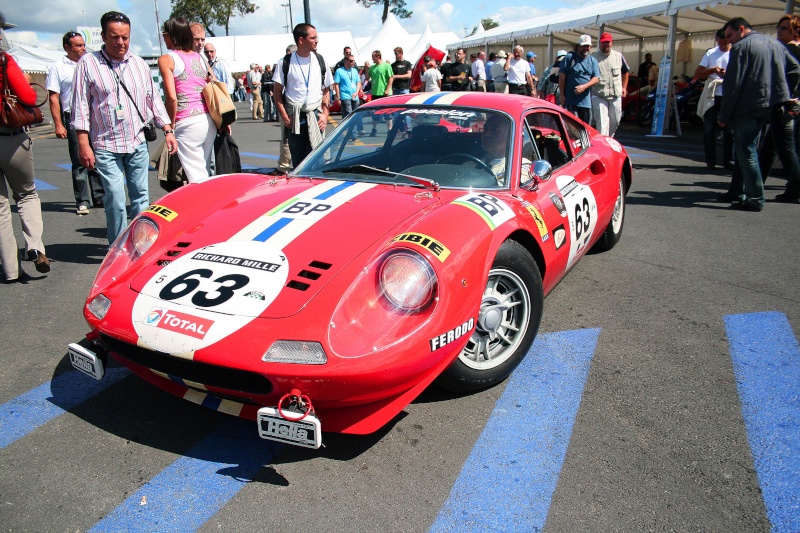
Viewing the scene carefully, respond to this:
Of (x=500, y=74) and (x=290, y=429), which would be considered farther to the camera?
(x=500, y=74)

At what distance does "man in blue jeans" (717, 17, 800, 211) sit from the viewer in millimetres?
5734

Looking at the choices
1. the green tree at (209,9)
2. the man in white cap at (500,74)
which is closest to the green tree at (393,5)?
the green tree at (209,9)

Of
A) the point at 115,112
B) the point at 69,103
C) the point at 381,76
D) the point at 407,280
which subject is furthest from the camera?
the point at 381,76

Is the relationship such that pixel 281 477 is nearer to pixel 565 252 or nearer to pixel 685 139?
pixel 565 252

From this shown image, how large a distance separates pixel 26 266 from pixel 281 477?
3.70 metres

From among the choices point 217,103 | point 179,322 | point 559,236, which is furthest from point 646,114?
point 179,322

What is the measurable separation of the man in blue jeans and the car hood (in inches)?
175

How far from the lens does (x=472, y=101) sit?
143 inches

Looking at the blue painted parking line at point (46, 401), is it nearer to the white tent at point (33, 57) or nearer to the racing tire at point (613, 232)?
the racing tire at point (613, 232)

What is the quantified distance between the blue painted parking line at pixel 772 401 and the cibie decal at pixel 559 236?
103 cm

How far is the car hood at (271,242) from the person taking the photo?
2312 mm

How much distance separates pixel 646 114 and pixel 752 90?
10.4m

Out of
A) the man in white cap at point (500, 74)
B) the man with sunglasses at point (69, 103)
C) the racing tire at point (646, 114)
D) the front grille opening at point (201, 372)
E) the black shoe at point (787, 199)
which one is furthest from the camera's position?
the racing tire at point (646, 114)

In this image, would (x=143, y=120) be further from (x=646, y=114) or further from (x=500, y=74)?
(x=646, y=114)
